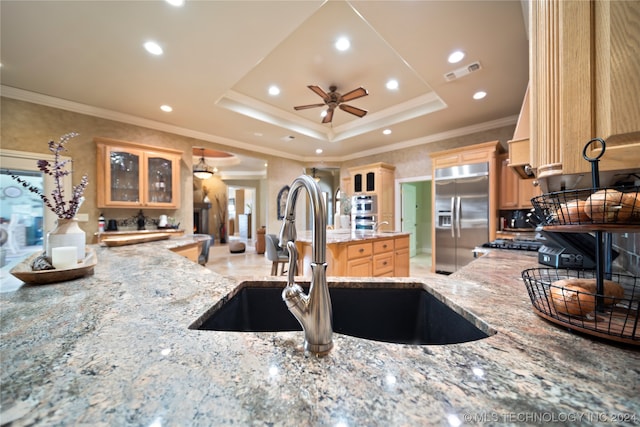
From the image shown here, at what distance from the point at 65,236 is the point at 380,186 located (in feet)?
16.3

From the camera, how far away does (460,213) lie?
4.12m

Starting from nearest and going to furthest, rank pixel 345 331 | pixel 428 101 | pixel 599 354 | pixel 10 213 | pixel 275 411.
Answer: pixel 275 411 < pixel 599 354 < pixel 345 331 < pixel 10 213 < pixel 428 101

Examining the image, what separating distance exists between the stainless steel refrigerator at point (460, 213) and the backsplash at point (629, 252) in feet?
9.94

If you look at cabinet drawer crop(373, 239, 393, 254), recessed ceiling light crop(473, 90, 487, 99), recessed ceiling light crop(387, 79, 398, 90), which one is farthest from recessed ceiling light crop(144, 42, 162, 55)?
recessed ceiling light crop(473, 90, 487, 99)

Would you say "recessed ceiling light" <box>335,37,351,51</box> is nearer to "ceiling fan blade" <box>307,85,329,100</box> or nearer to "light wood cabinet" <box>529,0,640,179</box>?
"ceiling fan blade" <box>307,85,329,100</box>

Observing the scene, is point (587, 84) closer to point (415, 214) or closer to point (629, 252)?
point (629, 252)

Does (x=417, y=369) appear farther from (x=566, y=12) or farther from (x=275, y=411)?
(x=566, y=12)

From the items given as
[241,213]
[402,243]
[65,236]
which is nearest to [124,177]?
[65,236]

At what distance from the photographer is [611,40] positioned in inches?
22.3

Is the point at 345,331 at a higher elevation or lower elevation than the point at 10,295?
lower

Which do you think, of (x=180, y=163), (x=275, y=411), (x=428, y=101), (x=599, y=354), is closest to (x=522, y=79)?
(x=428, y=101)

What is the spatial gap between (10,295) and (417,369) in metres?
1.33

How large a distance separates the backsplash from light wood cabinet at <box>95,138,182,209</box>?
494 centimetres

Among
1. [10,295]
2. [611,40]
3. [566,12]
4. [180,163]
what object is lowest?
[10,295]
